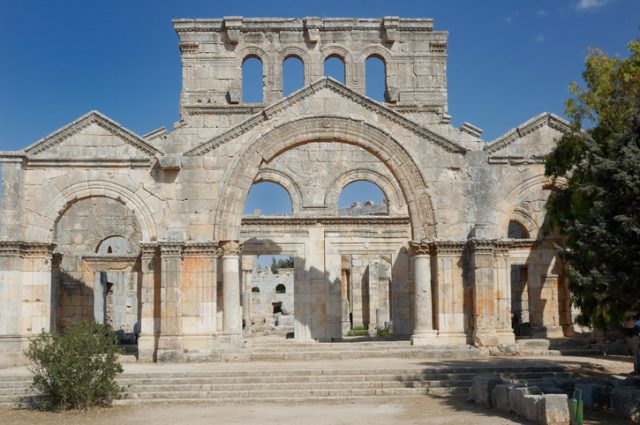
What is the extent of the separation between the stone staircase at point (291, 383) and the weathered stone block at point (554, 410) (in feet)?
12.2

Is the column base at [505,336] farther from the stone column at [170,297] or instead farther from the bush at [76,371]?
the bush at [76,371]

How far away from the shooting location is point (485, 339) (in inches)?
752

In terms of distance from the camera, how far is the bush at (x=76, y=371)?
1305 cm

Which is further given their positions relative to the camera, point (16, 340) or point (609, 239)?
point (16, 340)

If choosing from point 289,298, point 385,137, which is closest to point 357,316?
point 289,298

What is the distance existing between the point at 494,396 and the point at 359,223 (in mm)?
14478

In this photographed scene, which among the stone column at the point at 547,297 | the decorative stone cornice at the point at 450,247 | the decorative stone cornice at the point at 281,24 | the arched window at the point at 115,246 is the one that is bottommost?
the stone column at the point at 547,297

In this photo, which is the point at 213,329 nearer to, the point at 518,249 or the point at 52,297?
the point at 52,297

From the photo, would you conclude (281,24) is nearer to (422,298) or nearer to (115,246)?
(115,246)

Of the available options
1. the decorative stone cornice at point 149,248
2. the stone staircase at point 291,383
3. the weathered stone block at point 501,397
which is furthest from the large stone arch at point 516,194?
the decorative stone cornice at point 149,248

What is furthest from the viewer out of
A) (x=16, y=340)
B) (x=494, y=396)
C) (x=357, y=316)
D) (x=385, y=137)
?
(x=357, y=316)

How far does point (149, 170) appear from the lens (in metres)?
20.0

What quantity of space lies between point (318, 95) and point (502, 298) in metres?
7.37

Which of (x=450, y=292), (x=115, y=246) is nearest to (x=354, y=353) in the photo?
(x=450, y=292)
